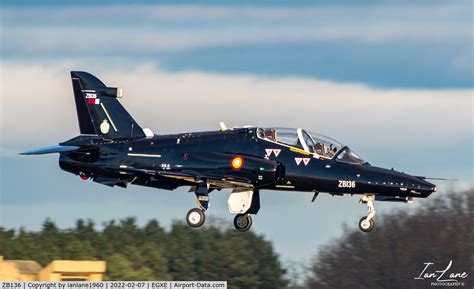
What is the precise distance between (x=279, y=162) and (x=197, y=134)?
3158 mm

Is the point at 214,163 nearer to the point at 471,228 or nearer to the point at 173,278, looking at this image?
the point at 471,228

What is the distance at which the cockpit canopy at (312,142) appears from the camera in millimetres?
43719

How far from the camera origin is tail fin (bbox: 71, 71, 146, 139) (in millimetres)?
46531

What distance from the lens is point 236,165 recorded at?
43.4 m

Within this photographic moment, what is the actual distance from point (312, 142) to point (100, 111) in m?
7.93

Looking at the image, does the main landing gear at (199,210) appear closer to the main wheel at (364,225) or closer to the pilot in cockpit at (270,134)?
the pilot in cockpit at (270,134)

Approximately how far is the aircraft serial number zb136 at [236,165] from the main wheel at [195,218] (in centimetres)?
3

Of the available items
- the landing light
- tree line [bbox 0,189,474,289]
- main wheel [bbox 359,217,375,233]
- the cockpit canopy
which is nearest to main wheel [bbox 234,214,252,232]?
the landing light

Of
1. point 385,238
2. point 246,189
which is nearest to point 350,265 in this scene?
point 385,238

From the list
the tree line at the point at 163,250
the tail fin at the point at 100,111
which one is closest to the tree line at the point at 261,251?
the tree line at the point at 163,250

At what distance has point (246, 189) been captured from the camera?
4488 centimetres

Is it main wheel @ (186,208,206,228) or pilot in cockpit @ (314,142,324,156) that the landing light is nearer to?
main wheel @ (186,208,206,228)

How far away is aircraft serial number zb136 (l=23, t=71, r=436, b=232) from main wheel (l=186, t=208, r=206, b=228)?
32mm

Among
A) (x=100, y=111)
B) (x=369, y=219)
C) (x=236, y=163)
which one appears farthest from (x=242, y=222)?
(x=100, y=111)
